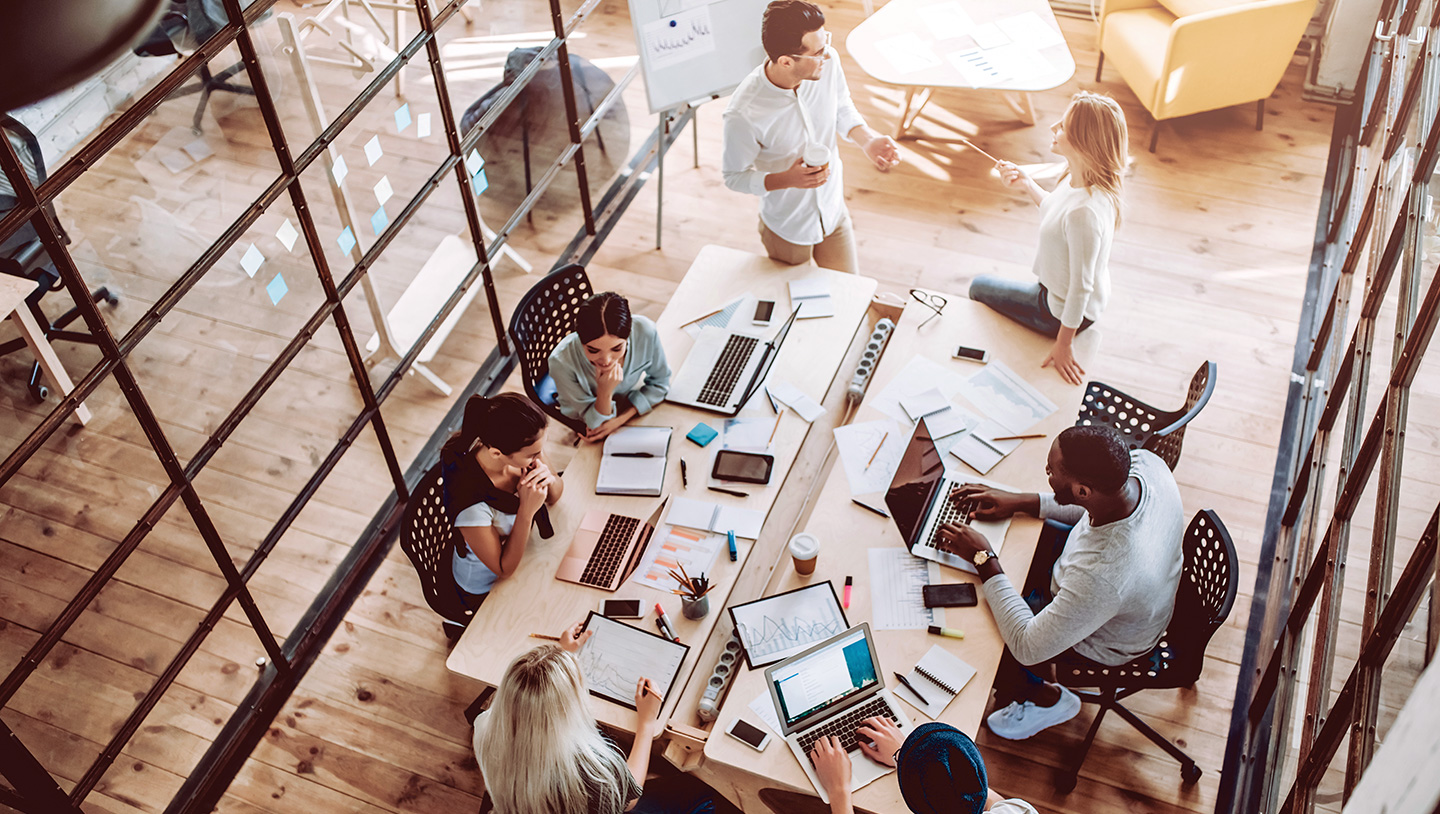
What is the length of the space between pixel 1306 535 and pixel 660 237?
3372 millimetres

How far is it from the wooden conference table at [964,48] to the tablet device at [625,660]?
3677mm

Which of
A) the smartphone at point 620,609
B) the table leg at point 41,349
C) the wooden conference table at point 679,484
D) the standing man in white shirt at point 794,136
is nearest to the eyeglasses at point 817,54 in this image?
the standing man in white shirt at point 794,136

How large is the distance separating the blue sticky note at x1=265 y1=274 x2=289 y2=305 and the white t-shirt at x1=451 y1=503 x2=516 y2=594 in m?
1.07

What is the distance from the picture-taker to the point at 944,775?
2361mm

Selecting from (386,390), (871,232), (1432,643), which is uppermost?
(1432,643)

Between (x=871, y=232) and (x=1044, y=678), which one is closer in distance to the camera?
(x=1044, y=678)

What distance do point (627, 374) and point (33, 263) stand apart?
1.81 meters

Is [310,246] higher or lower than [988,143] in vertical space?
higher

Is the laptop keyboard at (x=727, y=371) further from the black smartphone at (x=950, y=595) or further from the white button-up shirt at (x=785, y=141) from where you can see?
the black smartphone at (x=950, y=595)

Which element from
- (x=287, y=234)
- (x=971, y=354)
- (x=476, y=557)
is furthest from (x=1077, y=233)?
(x=287, y=234)

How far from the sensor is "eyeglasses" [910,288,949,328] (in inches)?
162

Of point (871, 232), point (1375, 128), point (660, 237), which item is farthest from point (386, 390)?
point (1375, 128)

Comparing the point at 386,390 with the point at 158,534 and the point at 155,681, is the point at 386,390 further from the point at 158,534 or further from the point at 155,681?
the point at 155,681

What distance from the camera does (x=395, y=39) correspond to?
394 cm
